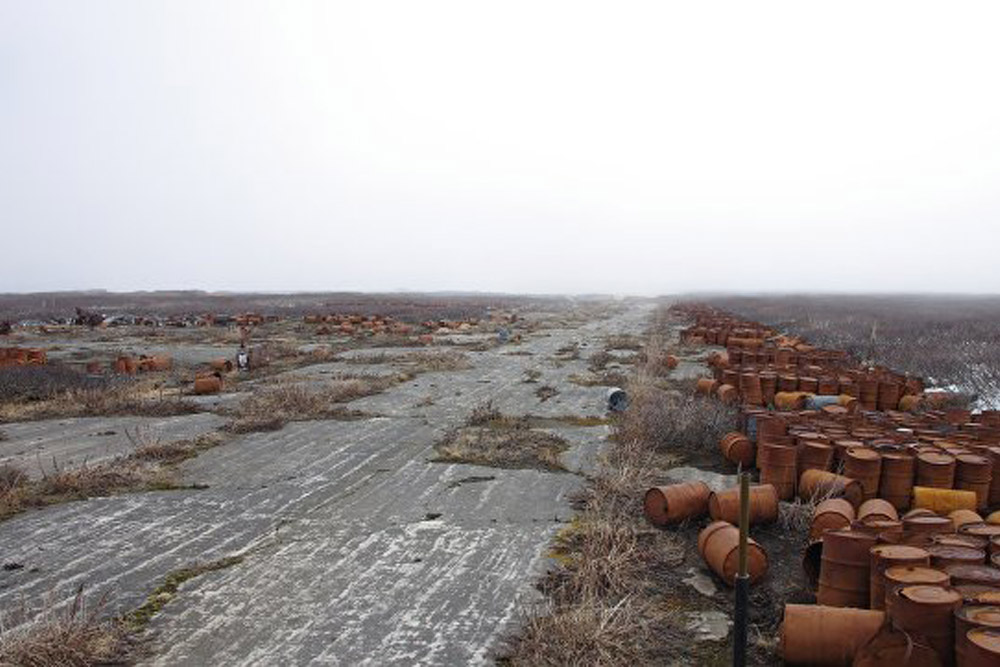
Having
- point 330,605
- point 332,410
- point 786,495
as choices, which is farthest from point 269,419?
point 786,495

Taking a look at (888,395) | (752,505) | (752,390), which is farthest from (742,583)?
(888,395)

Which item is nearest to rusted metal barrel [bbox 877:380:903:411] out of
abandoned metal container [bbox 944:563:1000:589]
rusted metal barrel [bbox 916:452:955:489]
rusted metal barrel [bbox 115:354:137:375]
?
rusted metal barrel [bbox 916:452:955:489]

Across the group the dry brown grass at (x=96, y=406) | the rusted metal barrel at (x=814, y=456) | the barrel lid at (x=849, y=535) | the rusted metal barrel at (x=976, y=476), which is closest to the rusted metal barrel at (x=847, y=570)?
the barrel lid at (x=849, y=535)

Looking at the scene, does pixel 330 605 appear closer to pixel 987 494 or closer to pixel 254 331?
pixel 987 494

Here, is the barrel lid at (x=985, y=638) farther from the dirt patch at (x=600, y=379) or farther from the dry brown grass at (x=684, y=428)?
the dirt patch at (x=600, y=379)

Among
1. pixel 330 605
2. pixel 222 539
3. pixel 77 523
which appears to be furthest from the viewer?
pixel 77 523

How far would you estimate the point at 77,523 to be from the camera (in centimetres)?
620

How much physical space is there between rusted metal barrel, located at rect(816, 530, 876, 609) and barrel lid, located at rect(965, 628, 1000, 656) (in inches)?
41.6

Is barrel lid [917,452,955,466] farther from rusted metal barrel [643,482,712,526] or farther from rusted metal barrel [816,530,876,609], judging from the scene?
rusted metal barrel [816,530,876,609]

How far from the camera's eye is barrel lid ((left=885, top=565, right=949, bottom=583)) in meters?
3.79

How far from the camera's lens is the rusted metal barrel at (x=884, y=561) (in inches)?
161

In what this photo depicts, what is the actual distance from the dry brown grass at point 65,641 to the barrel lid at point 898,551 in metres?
4.43

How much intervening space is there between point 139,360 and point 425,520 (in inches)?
549

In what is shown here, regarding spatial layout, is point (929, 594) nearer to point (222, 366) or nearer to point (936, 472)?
point (936, 472)
